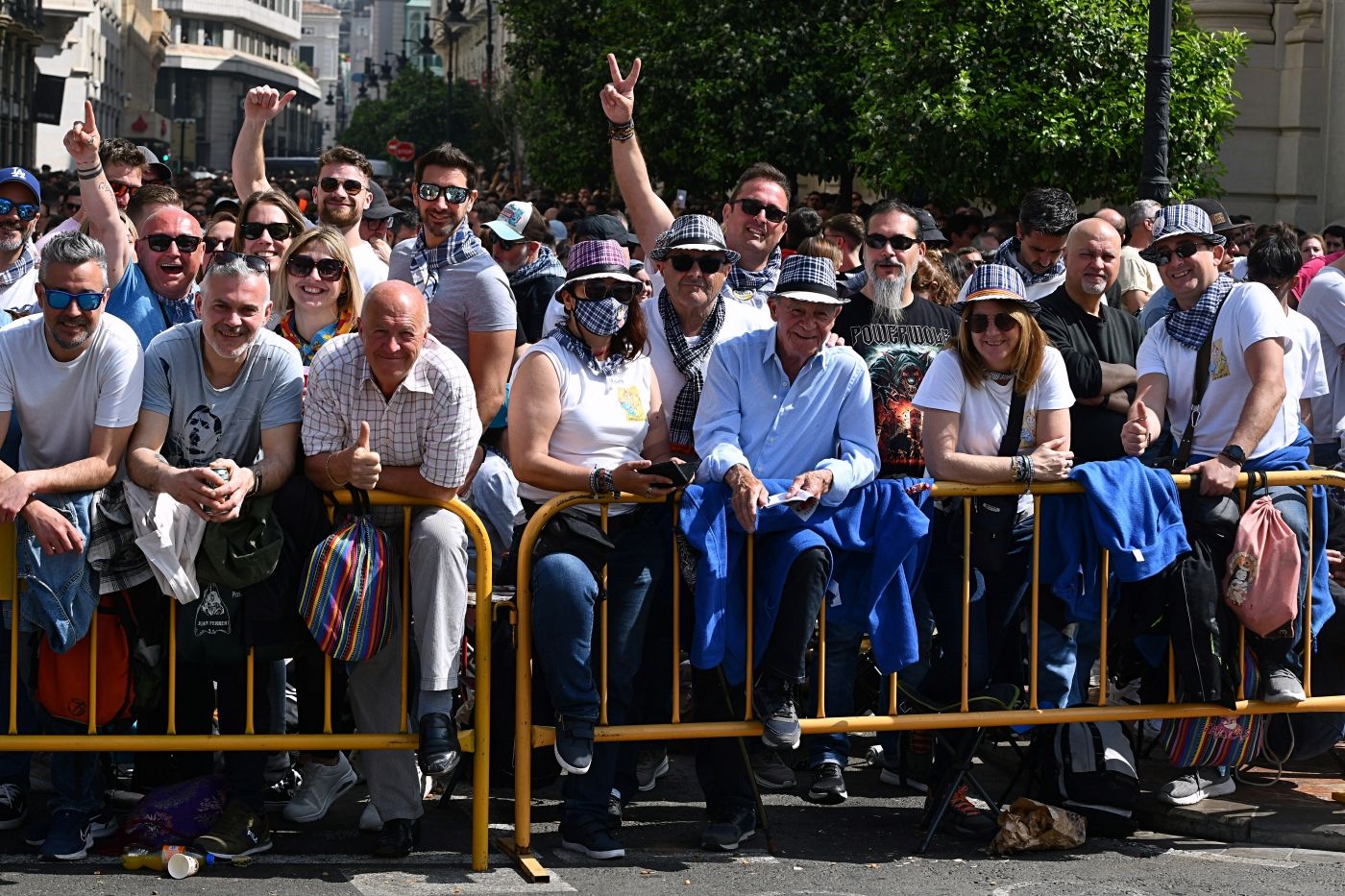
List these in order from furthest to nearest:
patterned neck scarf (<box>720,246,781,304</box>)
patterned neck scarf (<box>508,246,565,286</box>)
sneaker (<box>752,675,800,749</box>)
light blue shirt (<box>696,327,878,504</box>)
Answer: patterned neck scarf (<box>508,246,565,286</box>)
patterned neck scarf (<box>720,246,781,304</box>)
light blue shirt (<box>696,327,878,504</box>)
sneaker (<box>752,675,800,749</box>)

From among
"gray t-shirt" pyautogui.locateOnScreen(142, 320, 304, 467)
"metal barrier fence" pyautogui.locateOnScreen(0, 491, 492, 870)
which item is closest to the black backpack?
"metal barrier fence" pyautogui.locateOnScreen(0, 491, 492, 870)

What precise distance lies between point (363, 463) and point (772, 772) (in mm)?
2234

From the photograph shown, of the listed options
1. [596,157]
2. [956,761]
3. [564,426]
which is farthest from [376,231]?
[596,157]

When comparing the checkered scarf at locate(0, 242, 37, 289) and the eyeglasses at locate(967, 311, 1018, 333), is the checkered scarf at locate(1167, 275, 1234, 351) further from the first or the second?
the checkered scarf at locate(0, 242, 37, 289)

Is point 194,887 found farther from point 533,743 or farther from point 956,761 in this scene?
point 956,761

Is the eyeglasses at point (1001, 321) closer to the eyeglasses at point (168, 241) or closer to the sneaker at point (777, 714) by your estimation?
the sneaker at point (777, 714)

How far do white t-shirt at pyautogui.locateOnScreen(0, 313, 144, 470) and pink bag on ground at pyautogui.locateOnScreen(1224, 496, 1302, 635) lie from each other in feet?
12.7

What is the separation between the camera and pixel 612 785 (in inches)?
257

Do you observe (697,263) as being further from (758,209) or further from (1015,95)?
(1015,95)

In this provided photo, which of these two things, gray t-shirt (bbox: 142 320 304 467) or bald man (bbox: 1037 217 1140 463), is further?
bald man (bbox: 1037 217 1140 463)

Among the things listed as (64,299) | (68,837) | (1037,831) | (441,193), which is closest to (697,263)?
(441,193)

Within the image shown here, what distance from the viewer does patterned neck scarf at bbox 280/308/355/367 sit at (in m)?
7.12

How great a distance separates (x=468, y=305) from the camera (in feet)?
24.7

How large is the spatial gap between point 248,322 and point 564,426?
1.12 meters
